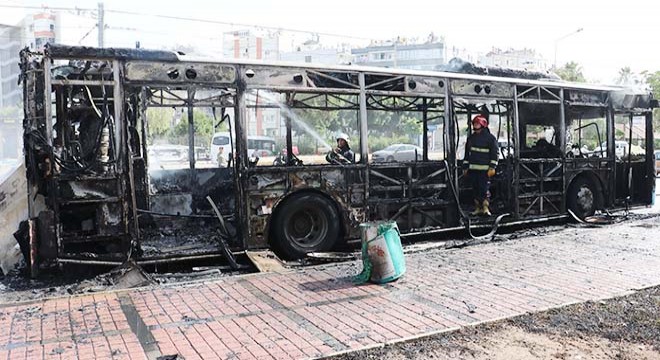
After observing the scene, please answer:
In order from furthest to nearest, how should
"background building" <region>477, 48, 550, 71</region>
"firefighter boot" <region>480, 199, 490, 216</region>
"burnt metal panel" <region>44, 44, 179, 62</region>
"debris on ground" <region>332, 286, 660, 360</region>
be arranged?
"background building" <region>477, 48, 550, 71</region> → "firefighter boot" <region>480, 199, 490, 216</region> → "burnt metal panel" <region>44, 44, 179, 62</region> → "debris on ground" <region>332, 286, 660, 360</region>

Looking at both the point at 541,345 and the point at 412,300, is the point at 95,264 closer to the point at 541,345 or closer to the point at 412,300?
the point at 412,300

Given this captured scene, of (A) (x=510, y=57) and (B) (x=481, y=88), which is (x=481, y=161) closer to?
(B) (x=481, y=88)

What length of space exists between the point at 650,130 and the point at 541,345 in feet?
32.0

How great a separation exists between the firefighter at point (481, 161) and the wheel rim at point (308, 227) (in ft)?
10.3

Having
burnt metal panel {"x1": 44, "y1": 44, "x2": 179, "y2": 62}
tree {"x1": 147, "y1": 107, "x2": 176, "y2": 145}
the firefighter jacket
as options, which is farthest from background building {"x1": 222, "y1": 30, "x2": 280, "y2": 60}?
burnt metal panel {"x1": 44, "y1": 44, "x2": 179, "y2": 62}

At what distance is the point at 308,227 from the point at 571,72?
43708 millimetres

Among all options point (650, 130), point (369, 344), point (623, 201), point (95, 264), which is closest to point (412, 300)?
point (369, 344)

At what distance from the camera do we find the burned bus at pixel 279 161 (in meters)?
6.73

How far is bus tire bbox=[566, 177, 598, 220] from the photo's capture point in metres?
11.3

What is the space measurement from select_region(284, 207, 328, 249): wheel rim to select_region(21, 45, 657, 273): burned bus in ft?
0.07

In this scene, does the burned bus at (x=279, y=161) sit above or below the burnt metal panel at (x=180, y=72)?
below

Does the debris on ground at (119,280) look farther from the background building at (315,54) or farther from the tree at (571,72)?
the background building at (315,54)

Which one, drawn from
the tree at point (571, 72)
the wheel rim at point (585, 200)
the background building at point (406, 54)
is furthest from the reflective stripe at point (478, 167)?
the background building at point (406, 54)

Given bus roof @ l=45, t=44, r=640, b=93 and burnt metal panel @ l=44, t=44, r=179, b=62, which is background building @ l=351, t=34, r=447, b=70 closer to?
bus roof @ l=45, t=44, r=640, b=93
